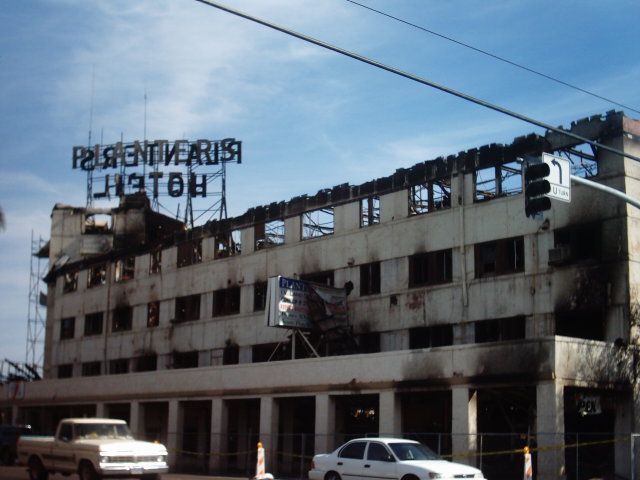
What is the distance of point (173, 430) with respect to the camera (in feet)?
147

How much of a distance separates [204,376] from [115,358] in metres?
16.4

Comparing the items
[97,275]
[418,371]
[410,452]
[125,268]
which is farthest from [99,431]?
[97,275]

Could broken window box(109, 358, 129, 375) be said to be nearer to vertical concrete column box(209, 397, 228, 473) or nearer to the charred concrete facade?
the charred concrete facade

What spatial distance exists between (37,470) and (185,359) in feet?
83.8

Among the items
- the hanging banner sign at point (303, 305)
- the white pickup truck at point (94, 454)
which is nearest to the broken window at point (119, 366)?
the hanging banner sign at point (303, 305)

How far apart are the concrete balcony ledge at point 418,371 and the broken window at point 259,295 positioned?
5656 millimetres

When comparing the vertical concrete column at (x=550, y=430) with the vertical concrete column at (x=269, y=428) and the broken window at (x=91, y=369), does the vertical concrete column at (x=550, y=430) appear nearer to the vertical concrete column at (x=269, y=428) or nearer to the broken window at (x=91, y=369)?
the vertical concrete column at (x=269, y=428)

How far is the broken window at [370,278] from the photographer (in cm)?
4284

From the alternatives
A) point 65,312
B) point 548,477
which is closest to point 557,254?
point 548,477

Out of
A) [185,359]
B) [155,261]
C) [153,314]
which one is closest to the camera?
[185,359]

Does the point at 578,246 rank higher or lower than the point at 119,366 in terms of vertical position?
higher

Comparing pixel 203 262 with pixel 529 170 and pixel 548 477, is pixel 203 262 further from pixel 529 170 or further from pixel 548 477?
pixel 529 170

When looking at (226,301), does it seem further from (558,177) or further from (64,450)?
(558,177)

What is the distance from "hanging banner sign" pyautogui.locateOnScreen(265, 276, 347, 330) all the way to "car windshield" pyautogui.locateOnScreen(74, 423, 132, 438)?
44.9 ft
